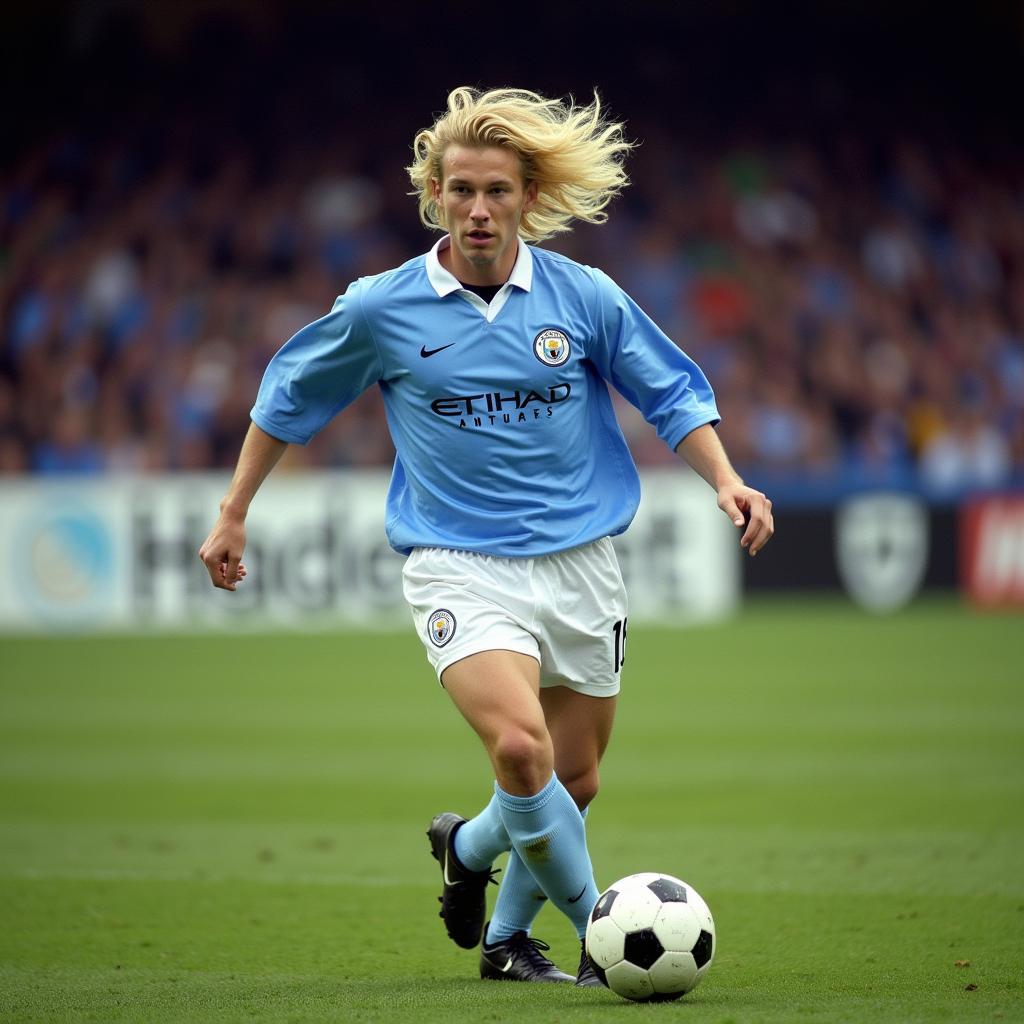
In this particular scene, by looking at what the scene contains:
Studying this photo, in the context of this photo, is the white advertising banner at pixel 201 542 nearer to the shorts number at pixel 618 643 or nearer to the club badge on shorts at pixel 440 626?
the shorts number at pixel 618 643

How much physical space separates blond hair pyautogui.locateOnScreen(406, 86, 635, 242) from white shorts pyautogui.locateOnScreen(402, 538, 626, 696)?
97 cm

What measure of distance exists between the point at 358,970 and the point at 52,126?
814 inches

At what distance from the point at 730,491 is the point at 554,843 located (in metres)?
1.04

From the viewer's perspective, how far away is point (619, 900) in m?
4.72

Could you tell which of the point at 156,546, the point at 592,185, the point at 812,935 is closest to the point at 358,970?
the point at 812,935

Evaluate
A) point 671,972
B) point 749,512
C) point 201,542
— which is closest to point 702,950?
point 671,972

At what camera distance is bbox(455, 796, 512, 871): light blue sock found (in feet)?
16.8

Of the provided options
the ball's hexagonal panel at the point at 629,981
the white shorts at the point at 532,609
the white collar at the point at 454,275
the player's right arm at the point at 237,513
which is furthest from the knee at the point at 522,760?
the white collar at the point at 454,275

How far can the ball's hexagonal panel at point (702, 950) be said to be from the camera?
4.68 meters

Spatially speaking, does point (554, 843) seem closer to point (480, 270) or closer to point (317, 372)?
point (317, 372)

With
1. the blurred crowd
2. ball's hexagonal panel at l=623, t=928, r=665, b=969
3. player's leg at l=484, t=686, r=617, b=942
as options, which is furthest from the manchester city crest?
the blurred crowd

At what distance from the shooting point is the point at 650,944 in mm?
4641

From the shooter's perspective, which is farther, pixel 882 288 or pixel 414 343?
pixel 882 288

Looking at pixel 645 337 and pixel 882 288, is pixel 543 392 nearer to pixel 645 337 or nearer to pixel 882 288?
pixel 645 337
